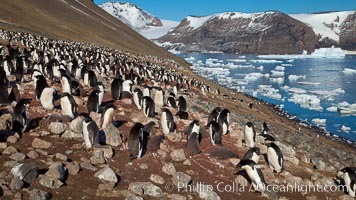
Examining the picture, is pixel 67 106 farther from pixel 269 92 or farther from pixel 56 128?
pixel 269 92

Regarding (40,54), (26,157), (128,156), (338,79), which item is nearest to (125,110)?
(128,156)

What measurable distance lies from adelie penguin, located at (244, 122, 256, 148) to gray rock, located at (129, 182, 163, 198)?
4.78 metres

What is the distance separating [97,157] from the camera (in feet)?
26.6

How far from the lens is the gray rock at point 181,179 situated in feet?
26.4

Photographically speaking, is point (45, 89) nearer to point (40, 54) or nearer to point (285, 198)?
point (285, 198)

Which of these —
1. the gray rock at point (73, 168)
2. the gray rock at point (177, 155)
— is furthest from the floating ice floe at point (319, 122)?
the gray rock at point (73, 168)

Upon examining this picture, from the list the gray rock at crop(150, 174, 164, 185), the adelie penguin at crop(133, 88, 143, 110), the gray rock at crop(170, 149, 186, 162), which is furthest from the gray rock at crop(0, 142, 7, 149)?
the adelie penguin at crop(133, 88, 143, 110)

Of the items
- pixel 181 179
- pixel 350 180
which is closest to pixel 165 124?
pixel 181 179

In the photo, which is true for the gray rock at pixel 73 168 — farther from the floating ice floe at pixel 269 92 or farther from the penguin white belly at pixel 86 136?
the floating ice floe at pixel 269 92

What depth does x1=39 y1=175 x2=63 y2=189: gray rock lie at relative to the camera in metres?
6.75

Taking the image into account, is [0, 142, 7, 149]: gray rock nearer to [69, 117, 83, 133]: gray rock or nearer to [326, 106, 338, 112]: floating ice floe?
[69, 117, 83, 133]: gray rock

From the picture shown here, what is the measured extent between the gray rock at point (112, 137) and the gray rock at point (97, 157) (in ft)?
2.77

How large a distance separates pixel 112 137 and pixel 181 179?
6.62 ft

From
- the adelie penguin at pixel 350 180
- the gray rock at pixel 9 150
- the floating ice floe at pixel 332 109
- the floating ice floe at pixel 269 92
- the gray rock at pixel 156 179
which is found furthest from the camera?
the floating ice floe at pixel 269 92
